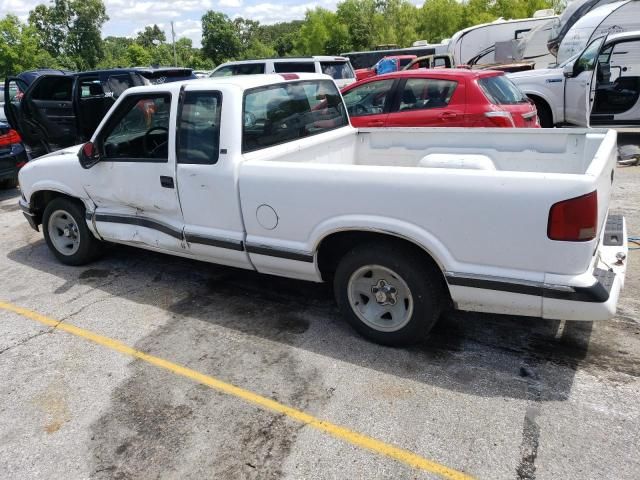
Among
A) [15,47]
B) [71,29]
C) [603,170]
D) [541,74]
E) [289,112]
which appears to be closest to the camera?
[603,170]

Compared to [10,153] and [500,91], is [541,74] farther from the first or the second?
[10,153]

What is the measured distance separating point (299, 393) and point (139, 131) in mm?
2659

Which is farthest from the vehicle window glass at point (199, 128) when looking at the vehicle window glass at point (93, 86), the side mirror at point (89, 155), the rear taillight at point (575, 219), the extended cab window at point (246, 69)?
the extended cab window at point (246, 69)

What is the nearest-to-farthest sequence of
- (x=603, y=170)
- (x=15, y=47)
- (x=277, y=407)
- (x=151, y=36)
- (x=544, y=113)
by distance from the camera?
1. (x=603, y=170)
2. (x=277, y=407)
3. (x=544, y=113)
4. (x=15, y=47)
5. (x=151, y=36)

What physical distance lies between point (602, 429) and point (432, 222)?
1.37 metres

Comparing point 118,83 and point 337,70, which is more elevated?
point 118,83

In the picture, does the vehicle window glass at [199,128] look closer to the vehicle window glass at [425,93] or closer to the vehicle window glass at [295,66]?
the vehicle window glass at [425,93]

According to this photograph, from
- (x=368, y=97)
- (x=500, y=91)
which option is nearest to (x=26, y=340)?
(x=368, y=97)

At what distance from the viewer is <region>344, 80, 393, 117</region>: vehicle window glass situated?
764cm

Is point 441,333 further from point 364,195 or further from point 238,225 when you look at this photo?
point 238,225

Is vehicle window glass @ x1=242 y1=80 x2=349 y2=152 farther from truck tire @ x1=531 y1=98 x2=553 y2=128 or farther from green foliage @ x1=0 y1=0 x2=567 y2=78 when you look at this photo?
green foliage @ x1=0 y1=0 x2=567 y2=78

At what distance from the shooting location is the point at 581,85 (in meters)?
9.34

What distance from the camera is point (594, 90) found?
9398 mm

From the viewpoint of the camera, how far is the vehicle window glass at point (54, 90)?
942cm
